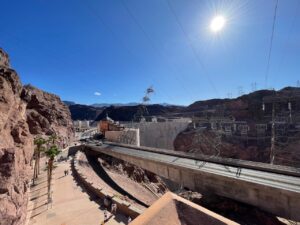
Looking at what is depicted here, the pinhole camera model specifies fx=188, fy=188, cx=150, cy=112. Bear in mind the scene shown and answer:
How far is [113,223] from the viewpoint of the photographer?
14617mm

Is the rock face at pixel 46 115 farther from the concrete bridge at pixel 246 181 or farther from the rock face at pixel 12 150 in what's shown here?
the concrete bridge at pixel 246 181

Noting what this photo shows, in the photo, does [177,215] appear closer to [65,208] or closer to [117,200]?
[117,200]

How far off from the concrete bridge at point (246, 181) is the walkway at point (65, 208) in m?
7.97

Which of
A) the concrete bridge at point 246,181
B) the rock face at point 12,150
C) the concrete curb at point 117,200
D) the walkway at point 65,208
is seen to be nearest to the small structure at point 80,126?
the concrete curb at point 117,200

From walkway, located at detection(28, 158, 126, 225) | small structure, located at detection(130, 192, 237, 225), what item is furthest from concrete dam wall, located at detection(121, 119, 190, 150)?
small structure, located at detection(130, 192, 237, 225)

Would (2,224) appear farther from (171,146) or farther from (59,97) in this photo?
(171,146)

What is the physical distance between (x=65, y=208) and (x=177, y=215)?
18.3 metres

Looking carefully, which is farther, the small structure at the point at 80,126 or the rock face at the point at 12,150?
the small structure at the point at 80,126

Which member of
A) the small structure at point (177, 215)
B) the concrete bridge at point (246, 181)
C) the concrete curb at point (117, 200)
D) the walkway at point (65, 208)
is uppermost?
the small structure at point (177, 215)

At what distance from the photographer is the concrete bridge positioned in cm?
1315

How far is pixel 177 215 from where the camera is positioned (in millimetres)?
3424

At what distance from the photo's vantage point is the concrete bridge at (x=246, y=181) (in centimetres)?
1315

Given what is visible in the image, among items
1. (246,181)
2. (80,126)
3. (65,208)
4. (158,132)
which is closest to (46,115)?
(65,208)

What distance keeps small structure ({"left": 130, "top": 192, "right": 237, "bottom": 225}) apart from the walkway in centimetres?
1344
